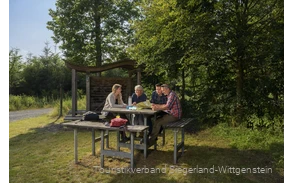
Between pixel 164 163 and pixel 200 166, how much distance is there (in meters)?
0.62

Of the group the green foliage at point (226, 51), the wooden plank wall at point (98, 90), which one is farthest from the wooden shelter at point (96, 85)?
the green foliage at point (226, 51)

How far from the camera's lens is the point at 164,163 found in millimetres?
4070

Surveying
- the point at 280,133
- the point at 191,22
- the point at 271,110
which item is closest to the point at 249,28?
the point at 191,22

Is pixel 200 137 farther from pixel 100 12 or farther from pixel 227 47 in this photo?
pixel 100 12

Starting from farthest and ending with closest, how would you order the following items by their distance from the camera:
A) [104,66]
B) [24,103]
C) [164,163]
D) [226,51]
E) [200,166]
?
[24,103], [104,66], [226,51], [164,163], [200,166]

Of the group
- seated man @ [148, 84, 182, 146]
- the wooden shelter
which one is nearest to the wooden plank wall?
the wooden shelter

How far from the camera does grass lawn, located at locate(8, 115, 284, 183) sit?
3480mm

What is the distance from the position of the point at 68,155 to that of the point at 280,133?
4634mm

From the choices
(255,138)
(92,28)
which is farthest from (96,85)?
(255,138)

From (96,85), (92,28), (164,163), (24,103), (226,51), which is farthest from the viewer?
(24,103)

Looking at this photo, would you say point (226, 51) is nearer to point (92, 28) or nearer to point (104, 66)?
point (104, 66)

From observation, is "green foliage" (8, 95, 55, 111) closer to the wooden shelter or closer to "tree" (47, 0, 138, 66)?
"tree" (47, 0, 138, 66)

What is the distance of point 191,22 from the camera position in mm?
5086

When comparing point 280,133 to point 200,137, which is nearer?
point 280,133
